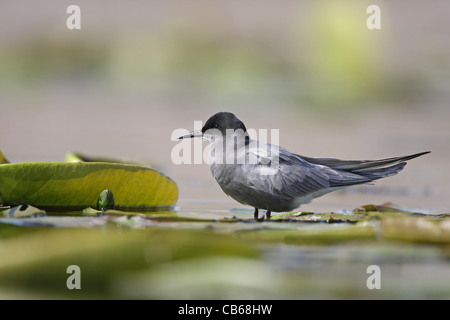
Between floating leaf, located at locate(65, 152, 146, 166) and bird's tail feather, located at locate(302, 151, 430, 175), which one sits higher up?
floating leaf, located at locate(65, 152, 146, 166)

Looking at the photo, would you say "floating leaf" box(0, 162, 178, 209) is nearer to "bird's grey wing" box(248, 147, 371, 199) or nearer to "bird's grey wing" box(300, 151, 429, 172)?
"bird's grey wing" box(248, 147, 371, 199)

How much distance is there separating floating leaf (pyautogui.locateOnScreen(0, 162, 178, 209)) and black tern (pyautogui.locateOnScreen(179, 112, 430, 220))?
43cm

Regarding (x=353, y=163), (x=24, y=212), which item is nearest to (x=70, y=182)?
(x=24, y=212)

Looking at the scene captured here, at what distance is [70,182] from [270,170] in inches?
42.5

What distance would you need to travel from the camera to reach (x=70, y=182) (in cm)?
318

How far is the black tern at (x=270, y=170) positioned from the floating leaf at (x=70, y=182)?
428 millimetres

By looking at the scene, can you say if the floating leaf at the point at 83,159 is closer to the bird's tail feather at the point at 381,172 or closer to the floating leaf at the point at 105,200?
the floating leaf at the point at 105,200

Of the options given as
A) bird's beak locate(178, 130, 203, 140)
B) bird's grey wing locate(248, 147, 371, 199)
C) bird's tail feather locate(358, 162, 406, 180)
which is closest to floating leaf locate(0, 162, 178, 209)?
bird's beak locate(178, 130, 203, 140)

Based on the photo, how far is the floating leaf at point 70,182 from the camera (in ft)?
10.2

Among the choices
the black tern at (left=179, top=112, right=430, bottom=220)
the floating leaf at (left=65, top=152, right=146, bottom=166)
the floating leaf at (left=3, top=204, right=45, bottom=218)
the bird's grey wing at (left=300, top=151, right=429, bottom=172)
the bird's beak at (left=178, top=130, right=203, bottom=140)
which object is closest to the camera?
the floating leaf at (left=3, top=204, right=45, bottom=218)

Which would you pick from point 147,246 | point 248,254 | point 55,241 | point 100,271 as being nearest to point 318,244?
point 248,254

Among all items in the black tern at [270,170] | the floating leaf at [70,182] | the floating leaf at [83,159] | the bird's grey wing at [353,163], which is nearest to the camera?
the floating leaf at [70,182]

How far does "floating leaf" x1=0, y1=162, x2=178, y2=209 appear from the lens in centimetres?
310

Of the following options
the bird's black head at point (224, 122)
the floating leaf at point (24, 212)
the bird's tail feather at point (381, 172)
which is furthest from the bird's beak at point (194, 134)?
the floating leaf at point (24, 212)
